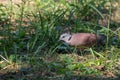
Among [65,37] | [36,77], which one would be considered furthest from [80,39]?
[36,77]

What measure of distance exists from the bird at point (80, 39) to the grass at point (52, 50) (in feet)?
0.21

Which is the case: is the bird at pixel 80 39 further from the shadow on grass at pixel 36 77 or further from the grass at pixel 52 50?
the shadow on grass at pixel 36 77

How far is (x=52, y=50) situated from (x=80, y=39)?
311 mm

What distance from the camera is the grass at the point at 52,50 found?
393 centimetres

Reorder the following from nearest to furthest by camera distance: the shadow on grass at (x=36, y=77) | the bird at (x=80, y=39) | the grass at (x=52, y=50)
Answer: the shadow on grass at (x=36, y=77), the grass at (x=52, y=50), the bird at (x=80, y=39)

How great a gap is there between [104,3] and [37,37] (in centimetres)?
180

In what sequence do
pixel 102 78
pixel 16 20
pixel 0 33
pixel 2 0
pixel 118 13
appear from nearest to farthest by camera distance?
pixel 102 78, pixel 0 33, pixel 16 20, pixel 118 13, pixel 2 0

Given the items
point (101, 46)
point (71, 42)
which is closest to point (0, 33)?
point (71, 42)

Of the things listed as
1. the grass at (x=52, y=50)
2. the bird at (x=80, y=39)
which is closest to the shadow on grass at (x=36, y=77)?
the grass at (x=52, y=50)

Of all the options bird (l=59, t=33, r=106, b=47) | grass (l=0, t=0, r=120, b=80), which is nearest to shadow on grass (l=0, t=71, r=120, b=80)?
grass (l=0, t=0, r=120, b=80)

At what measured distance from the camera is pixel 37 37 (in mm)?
4414

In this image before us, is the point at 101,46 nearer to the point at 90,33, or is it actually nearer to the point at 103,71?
the point at 90,33

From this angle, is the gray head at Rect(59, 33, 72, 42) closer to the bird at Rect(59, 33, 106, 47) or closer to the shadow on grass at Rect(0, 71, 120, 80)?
the bird at Rect(59, 33, 106, 47)

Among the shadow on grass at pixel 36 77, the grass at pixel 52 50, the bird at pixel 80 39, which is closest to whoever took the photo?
the shadow on grass at pixel 36 77
